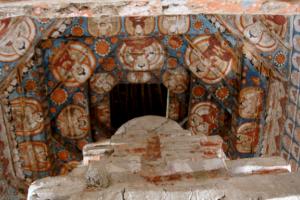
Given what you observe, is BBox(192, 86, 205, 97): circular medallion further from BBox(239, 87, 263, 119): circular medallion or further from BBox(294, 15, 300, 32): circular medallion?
BBox(294, 15, 300, 32): circular medallion

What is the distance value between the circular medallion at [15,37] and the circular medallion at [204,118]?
8.06 ft

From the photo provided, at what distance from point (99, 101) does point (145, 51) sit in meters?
1.05

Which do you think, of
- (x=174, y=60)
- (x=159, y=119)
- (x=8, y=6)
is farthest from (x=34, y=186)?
(x=174, y=60)

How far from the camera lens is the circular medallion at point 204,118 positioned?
525 cm

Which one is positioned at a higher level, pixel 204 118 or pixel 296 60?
pixel 296 60

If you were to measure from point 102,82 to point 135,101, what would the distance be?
188 cm

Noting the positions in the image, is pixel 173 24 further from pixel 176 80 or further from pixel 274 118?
pixel 274 118

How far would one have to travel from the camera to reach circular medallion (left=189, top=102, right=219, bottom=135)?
5.25 m

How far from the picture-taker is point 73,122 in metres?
5.17

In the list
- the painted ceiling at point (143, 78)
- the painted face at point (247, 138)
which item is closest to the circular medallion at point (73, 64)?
the painted ceiling at point (143, 78)

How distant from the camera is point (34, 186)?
1.56m

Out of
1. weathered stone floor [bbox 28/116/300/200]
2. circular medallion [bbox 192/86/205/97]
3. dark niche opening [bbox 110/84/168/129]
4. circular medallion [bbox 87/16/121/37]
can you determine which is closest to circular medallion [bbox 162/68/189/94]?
circular medallion [bbox 192/86/205/97]

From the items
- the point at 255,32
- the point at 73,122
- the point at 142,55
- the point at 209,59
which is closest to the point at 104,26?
the point at 142,55

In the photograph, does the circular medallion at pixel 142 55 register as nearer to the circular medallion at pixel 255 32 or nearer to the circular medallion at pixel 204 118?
the circular medallion at pixel 204 118
